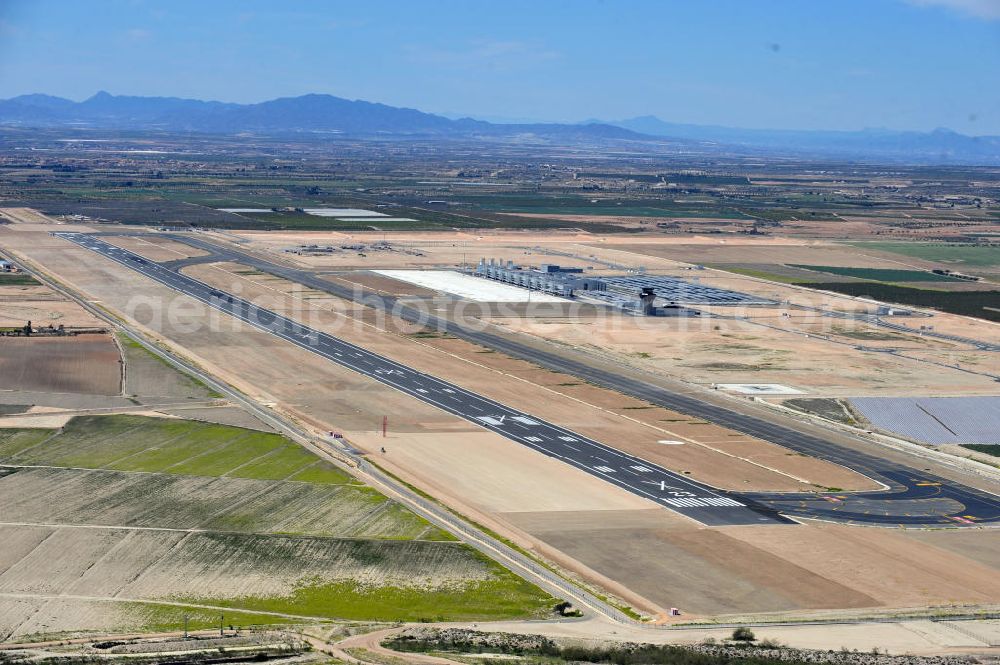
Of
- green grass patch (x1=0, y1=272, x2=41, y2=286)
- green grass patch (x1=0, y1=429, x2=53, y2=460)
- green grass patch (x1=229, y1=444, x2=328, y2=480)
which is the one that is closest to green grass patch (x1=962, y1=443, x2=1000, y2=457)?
green grass patch (x1=229, y1=444, x2=328, y2=480)

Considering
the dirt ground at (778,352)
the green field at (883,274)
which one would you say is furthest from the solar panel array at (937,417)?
the green field at (883,274)

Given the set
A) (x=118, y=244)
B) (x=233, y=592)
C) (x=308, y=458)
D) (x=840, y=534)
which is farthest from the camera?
(x=118, y=244)

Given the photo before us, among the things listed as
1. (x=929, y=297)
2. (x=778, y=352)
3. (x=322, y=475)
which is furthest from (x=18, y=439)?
(x=929, y=297)

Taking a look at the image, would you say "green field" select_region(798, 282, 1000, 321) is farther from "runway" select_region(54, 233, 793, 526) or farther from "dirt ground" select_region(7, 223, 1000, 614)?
"runway" select_region(54, 233, 793, 526)

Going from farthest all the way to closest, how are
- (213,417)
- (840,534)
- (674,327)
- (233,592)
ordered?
(674,327) → (213,417) → (840,534) → (233,592)

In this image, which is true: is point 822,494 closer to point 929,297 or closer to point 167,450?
point 167,450

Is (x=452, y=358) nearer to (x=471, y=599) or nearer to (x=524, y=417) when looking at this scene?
(x=524, y=417)

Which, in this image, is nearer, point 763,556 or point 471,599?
point 471,599

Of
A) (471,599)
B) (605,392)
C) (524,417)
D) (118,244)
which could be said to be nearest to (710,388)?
(605,392)
